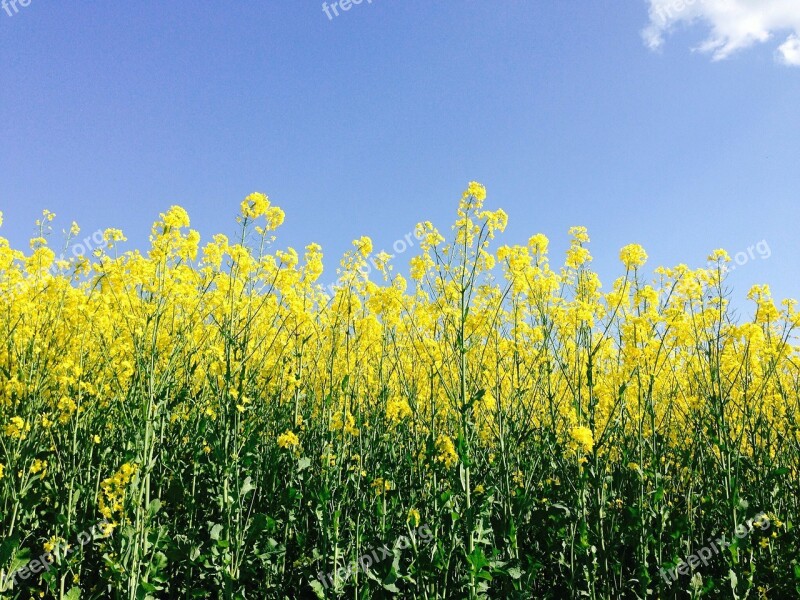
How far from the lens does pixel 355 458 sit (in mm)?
4258

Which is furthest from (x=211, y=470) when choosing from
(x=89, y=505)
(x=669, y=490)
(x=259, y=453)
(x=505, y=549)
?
(x=669, y=490)

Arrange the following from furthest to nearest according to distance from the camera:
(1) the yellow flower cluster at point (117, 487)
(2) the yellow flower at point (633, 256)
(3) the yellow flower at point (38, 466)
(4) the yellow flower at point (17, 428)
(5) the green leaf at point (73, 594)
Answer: (2) the yellow flower at point (633, 256) < (3) the yellow flower at point (38, 466) < (4) the yellow flower at point (17, 428) < (5) the green leaf at point (73, 594) < (1) the yellow flower cluster at point (117, 487)

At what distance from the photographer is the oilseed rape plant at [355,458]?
338 centimetres

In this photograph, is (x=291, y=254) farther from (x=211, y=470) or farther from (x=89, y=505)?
(x=89, y=505)

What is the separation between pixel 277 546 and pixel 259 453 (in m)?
0.95

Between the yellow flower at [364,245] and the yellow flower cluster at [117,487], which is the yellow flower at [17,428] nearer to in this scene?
the yellow flower cluster at [117,487]

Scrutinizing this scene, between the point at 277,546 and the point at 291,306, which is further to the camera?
the point at 291,306

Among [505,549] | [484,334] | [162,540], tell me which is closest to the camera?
[162,540]

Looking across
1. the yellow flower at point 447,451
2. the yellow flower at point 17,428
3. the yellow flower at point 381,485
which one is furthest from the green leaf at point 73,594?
the yellow flower at point 447,451

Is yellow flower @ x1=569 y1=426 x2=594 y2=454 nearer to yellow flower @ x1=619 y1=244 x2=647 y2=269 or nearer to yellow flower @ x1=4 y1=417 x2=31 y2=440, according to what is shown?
yellow flower @ x1=619 y1=244 x2=647 y2=269

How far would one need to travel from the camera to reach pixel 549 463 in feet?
15.1

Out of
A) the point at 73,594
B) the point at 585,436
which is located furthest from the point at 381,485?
the point at 73,594

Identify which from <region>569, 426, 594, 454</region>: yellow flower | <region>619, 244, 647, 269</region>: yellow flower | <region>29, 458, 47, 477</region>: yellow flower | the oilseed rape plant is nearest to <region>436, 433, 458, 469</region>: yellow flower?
the oilseed rape plant

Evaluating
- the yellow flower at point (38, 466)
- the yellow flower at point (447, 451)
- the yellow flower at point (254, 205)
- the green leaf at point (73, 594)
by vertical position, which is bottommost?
the green leaf at point (73, 594)
